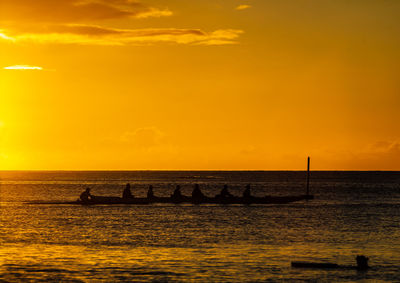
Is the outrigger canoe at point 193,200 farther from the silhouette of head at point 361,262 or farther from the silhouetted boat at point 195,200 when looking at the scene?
the silhouette of head at point 361,262

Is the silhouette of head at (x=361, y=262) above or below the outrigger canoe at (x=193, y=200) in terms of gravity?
below

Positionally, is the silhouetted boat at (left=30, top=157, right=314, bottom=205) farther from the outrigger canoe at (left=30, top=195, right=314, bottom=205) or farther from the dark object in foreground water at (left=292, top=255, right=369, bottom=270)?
the dark object in foreground water at (left=292, top=255, right=369, bottom=270)

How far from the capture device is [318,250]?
43250 millimetres

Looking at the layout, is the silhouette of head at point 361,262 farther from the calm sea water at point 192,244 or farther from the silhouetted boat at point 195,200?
the silhouetted boat at point 195,200

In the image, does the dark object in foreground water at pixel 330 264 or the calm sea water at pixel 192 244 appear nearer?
the calm sea water at pixel 192 244

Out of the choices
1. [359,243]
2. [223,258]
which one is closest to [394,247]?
[359,243]

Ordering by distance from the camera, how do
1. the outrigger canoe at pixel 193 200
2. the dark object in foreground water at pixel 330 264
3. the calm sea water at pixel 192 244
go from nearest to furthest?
the calm sea water at pixel 192 244 → the dark object in foreground water at pixel 330 264 → the outrigger canoe at pixel 193 200

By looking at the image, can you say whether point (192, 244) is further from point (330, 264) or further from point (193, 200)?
point (193, 200)

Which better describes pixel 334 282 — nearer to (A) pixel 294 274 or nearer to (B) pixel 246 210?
(A) pixel 294 274

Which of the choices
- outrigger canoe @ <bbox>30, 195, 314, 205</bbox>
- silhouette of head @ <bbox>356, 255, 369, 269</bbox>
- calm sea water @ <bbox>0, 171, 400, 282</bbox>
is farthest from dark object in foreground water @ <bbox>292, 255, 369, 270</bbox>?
outrigger canoe @ <bbox>30, 195, 314, 205</bbox>

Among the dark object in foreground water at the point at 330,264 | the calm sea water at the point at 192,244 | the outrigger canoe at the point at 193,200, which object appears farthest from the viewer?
the outrigger canoe at the point at 193,200

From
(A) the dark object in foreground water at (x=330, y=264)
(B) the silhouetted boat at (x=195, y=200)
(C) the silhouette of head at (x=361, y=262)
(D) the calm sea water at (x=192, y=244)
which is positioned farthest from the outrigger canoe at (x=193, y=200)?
(C) the silhouette of head at (x=361, y=262)

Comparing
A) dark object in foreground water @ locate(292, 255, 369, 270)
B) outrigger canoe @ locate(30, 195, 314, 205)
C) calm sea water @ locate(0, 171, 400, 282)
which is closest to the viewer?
calm sea water @ locate(0, 171, 400, 282)

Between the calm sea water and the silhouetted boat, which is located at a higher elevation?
the silhouetted boat
